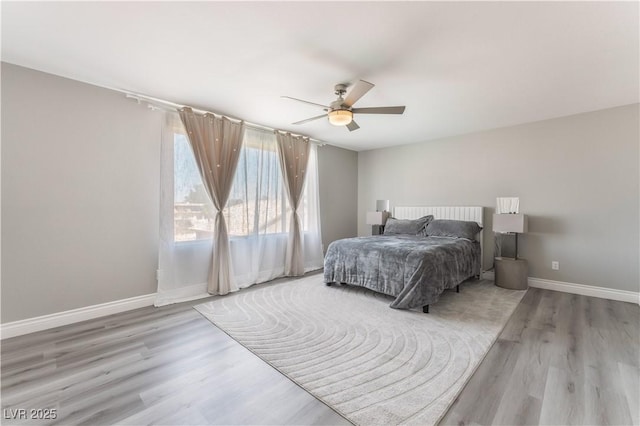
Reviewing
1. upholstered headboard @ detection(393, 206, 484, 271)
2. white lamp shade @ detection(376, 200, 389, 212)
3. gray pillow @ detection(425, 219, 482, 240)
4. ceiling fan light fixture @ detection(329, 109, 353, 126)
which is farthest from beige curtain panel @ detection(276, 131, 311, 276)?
gray pillow @ detection(425, 219, 482, 240)

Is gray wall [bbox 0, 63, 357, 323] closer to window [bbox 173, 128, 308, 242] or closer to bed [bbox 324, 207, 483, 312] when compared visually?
window [bbox 173, 128, 308, 242]

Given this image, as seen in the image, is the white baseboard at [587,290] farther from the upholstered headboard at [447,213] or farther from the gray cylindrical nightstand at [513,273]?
the upholstered headboard at [447,213]

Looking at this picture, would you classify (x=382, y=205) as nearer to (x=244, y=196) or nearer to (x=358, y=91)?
(x=244, y=196)

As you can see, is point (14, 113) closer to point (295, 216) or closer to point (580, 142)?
point (295, 216)

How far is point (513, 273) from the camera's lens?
12.2 ft

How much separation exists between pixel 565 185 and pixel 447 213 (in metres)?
1.61

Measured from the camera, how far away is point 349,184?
19.4 ft

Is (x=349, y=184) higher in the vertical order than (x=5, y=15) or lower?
lower

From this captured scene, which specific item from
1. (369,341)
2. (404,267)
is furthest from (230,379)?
(404,267)

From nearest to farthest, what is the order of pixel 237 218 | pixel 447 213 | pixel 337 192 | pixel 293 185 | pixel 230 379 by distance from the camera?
pixel 230 379
pixel 237 218
pixel 293 185
pixel 447 213
pixel 337 192

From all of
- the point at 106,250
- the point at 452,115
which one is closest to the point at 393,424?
the point at 106,250

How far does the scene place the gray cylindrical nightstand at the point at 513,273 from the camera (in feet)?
12.2

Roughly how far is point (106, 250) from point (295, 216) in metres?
2.60

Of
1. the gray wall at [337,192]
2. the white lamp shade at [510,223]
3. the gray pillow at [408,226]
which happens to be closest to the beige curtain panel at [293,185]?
the gray wall at [337,192]
